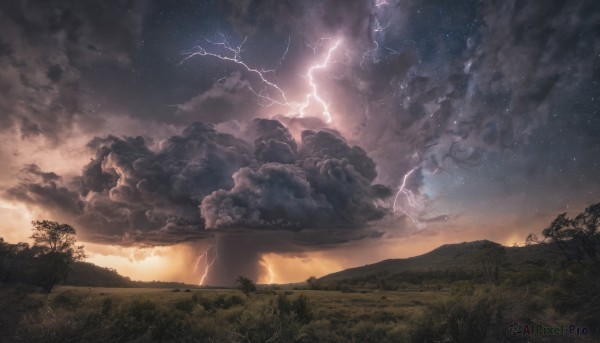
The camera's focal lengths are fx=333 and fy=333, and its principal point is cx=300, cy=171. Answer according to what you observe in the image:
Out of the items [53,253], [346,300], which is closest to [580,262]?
[346,300]

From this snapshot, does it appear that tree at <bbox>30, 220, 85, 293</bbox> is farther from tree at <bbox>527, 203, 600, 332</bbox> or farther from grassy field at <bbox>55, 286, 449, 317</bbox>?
tree at <bbox>527, 203, 600, 332</bbox>

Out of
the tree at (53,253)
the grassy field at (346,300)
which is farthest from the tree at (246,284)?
the tree at (53,253)

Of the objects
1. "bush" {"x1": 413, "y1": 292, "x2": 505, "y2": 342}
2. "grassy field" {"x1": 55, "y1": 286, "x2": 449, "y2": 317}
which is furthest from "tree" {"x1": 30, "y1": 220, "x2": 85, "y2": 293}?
"bush" {"x1": 413, "y1": 292, "x2": 505, "y2": 342}

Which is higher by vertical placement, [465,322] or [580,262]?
[580,262]

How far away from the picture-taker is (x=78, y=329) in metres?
14.9

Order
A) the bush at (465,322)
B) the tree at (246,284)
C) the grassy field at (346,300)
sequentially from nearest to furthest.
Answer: the bush at (465,322) < the grassy field at (346,300) < the tree at (246,284)

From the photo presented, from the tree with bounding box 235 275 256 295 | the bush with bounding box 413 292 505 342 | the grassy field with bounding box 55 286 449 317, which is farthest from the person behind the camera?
the tree with bounding box 235 275 256 295

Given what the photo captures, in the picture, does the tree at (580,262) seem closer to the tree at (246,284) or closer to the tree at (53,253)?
the tree at (246,284)

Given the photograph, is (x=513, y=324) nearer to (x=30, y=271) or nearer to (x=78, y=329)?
(x=78, y=329)

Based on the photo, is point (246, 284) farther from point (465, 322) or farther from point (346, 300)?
point (465, 322)

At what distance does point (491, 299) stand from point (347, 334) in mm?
8192

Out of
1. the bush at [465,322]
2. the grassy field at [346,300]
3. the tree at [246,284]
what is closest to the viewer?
the bush at [465,322]

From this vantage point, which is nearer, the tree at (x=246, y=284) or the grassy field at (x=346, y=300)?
the grassy field at (x=346, y=300)

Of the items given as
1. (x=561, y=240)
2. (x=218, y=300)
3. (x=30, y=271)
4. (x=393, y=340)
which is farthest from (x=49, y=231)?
(x=561, y=240)
